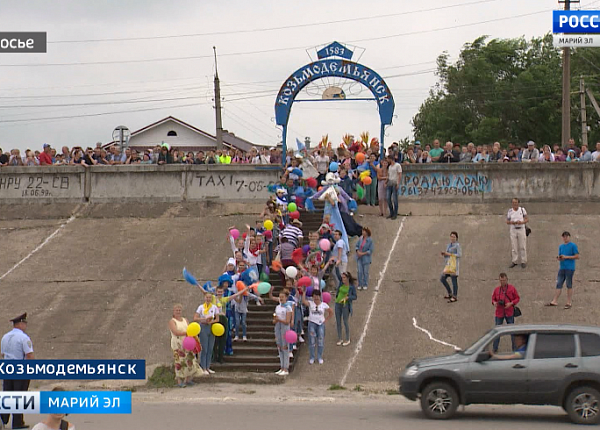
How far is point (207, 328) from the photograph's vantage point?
54.0 feet

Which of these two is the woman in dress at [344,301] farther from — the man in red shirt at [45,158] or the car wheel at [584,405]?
the man in red shirt at [45,158]

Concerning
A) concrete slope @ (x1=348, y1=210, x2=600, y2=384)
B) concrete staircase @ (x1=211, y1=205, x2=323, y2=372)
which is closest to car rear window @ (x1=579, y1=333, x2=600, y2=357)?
concrete slope @ (x1=348, y1=210, x2=600, y2=384)

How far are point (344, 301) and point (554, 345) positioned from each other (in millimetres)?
5260

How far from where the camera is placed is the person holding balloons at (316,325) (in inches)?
667

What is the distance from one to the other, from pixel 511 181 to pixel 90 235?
37.0 feet

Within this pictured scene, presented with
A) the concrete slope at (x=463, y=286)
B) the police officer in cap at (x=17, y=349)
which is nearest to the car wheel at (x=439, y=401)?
the concrete slope at (x=463, y=286)

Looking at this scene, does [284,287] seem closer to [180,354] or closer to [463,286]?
[180,354]

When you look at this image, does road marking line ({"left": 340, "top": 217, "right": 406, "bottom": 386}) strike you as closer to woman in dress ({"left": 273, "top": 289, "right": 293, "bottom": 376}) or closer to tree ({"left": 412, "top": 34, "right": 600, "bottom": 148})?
woman in dress ({"left": 273, "top": 289, "right": 293, "bottom": 376})

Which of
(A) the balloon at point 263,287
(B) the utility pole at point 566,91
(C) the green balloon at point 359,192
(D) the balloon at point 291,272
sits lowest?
(A) the balloon at point 263,287

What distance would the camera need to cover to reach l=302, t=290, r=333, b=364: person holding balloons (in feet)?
55.6

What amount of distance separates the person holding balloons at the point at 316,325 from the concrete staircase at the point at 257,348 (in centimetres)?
48

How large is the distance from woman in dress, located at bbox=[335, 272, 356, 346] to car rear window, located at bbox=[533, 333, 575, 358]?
499 centimetres

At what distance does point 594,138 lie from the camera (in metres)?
54.5

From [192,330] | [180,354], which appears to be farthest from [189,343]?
[180,354]
